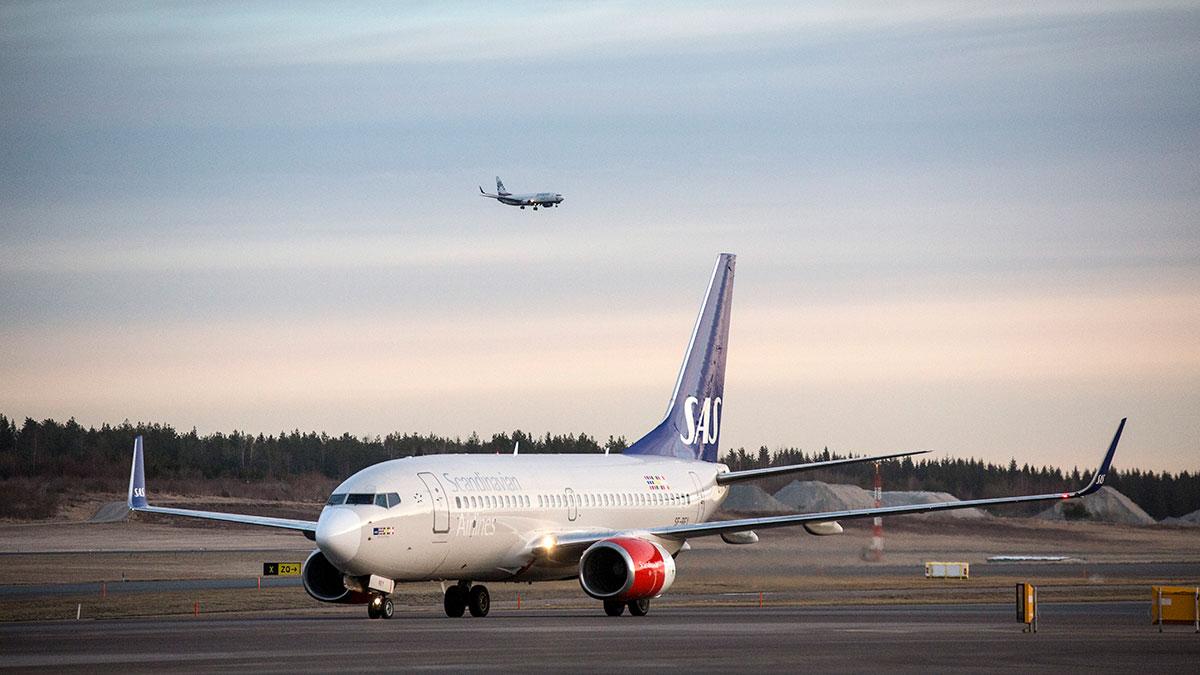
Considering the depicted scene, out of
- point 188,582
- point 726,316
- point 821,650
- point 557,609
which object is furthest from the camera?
point 188,582

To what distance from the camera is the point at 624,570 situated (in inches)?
1852

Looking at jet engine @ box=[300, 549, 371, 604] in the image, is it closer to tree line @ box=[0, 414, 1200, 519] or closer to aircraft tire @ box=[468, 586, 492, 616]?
aircraft tire @ box=[468, 586, 492, 616]

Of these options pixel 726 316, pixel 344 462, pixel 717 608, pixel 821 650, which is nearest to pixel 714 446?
pixel 726 316

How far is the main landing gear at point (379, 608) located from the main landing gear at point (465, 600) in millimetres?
3278

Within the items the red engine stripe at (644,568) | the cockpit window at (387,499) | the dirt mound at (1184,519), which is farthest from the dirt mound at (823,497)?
the cockpit window at (387,499)

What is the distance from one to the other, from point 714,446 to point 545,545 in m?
12.6

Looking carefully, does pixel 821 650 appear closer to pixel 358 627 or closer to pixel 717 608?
pixel 358 627

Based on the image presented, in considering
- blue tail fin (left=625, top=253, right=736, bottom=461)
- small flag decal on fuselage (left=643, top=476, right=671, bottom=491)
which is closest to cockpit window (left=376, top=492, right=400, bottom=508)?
small flag decal on fuselage (left=643, top=476, right=671, bottom=491)

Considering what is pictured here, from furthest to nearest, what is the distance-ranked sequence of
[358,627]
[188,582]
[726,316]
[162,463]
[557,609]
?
[162,463], [188,582], [726,316], [557,609], [358,627]

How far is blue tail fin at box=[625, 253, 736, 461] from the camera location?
58594 millimetres

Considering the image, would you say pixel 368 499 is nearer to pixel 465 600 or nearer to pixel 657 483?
pixel 465 600

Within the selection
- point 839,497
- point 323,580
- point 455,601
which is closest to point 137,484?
point 323,580

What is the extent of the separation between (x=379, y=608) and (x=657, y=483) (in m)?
12.1

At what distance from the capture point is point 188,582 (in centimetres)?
6931
